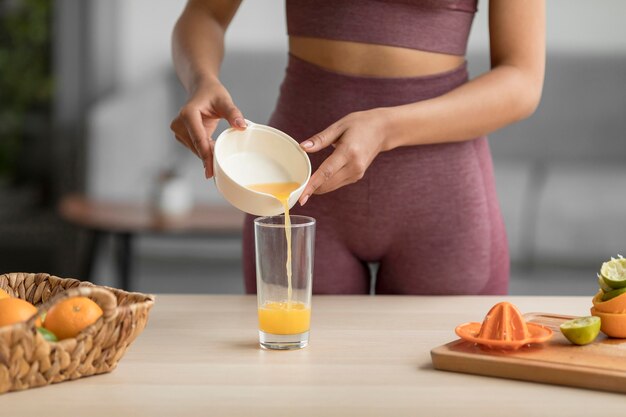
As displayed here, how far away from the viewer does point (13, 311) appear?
104 centimetres

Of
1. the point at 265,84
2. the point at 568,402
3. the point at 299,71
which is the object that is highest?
the point at 265,84

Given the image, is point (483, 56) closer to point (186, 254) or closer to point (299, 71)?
point (186, 254)

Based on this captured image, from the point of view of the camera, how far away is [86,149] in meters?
4.33

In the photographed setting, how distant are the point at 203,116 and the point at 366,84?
29 cm

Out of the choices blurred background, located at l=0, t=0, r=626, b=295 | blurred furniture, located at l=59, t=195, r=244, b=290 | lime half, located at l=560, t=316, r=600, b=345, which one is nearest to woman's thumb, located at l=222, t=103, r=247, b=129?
lime half, located at l=560, t=316, r=600, b=345

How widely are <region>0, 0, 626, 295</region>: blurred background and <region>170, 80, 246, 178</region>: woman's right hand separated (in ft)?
7.18

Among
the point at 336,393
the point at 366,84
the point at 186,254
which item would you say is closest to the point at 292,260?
the point at 336,393

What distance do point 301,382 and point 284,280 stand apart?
169 millimetres

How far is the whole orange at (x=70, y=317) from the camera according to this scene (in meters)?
1.04

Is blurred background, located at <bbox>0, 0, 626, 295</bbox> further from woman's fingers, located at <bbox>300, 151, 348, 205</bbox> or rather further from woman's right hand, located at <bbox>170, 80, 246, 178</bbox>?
woman's fingers, located at <bbox>300, 151, 348, 205</bbox>

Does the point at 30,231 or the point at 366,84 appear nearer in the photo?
the point at 366,84

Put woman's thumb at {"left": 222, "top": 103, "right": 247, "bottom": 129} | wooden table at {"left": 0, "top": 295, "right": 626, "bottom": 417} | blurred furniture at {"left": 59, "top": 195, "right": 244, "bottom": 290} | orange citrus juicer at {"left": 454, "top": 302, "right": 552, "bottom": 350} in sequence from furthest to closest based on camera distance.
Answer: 1. blurred furniture at {"left": 59, "top": 195, "right": 244, "bottom": 290}
2. woman's thumb at {"left": 222, "top": 103, "right": 247, "bottom": 129}
3. orange citrus juicer at {"left": 454, "top": 302, "right": 552, "bottom": 350}
4. wooden table at {"left": 0, "top": 295, "right": 626, "bottom": 417}

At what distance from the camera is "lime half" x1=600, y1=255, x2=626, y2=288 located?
1220mm

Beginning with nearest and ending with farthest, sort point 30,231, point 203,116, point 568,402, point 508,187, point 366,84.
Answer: point 568,402, point 203,116, point 366,84, point 508,187, point 30,231
